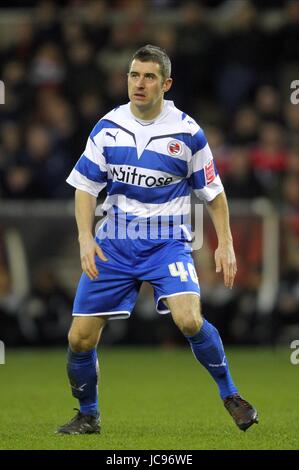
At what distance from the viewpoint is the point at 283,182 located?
572 inches

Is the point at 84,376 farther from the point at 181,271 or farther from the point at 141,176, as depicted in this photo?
the point at 141,176

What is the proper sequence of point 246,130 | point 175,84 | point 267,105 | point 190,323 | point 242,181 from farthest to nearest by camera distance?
1. point 175,84
2. point 267,105
3. point 246,130
4. point 242,181
5. point 190,323

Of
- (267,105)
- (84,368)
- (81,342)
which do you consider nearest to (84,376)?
(84,368)

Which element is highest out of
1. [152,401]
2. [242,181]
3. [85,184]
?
[85,184]

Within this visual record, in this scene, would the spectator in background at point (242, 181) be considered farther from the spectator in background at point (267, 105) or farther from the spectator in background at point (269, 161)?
the spectator in background at point (267, 105)

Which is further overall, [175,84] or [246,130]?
[175,84]

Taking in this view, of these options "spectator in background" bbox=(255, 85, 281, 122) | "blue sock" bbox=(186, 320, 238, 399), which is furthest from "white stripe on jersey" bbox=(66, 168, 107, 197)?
"spectator in background" bbox=(255, 85, 281, 122)

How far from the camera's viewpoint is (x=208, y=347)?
7.31 metres

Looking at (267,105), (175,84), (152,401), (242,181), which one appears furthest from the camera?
(175,84)

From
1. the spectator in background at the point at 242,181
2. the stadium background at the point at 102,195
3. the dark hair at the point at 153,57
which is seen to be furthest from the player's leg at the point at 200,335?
the spectator in background at the point at 242,181

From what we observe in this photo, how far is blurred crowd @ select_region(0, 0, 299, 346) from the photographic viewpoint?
1464 centimetres

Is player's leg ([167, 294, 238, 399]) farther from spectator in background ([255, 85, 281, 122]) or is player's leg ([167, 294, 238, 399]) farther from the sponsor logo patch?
spectator in background ([255, 85, 281, 122])

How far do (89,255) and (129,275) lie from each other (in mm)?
351

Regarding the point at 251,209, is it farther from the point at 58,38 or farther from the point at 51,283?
the point at 58,38
